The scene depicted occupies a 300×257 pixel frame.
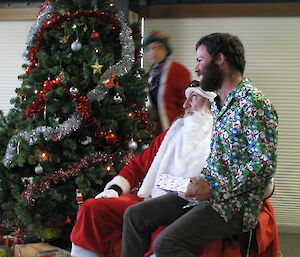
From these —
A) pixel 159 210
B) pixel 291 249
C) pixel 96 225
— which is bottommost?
pixel 291 249

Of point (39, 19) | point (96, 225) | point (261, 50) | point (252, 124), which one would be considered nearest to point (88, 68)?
point (39, 19)

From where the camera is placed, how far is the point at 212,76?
86.6 inches

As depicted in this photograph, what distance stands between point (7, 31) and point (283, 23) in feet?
9.76

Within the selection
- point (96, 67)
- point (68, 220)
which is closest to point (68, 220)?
point (68, 220)

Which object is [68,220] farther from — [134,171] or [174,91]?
[174,91]

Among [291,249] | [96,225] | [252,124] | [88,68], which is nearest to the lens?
[252,124]

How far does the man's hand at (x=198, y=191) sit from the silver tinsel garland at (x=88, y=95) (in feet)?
4.55

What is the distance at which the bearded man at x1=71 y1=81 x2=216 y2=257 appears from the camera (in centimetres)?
250

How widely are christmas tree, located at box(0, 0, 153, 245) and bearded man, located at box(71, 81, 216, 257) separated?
60 cm

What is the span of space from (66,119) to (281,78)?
2427 millimetres

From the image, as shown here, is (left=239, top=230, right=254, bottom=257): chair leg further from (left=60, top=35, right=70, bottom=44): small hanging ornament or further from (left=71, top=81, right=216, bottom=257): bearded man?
(left=60, top=35, right=70, bottom=44): small hanging ornament

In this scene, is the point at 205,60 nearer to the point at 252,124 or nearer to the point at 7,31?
the point at 252,124

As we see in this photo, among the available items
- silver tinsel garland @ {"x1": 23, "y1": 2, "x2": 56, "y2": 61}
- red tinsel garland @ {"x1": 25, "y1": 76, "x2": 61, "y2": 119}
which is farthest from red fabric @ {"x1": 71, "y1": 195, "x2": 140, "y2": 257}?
silver tinsel garland @ {"x1": 23, "y1": 2, "x2": 56, "y2": 61}

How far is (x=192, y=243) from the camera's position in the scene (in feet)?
6.66
